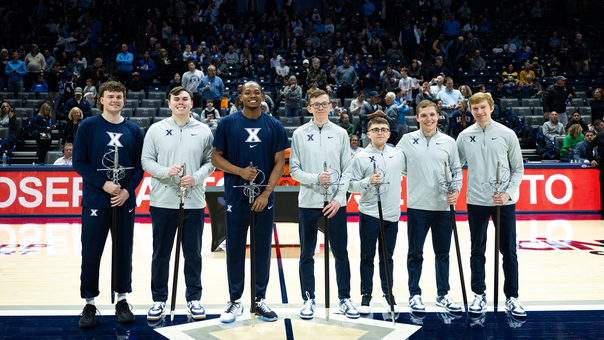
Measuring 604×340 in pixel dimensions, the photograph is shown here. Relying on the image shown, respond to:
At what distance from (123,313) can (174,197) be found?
1114 mm

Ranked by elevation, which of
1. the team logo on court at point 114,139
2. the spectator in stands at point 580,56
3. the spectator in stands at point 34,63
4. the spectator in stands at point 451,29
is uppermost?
the spectator in stands at point 451,29

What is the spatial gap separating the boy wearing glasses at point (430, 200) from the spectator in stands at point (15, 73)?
1441 cm

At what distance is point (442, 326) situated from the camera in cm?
461

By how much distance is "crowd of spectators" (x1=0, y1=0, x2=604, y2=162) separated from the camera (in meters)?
14.1

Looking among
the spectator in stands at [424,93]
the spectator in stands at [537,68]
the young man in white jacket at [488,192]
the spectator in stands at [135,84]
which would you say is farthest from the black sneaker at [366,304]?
the spectator in stands at [537,68]

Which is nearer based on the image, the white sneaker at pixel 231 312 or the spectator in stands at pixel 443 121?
the white sneaker at pixel 231 312

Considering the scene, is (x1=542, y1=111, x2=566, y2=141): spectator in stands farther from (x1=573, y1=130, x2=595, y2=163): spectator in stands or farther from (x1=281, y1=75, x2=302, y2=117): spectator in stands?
(x1=281, y1=75, x2=302, y2=117): spectator in stands

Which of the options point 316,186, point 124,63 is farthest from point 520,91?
point 316,186

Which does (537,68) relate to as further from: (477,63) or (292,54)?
(292,54)

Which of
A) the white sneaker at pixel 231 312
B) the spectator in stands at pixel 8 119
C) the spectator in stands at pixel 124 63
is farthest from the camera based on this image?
the spectator in stands at pixel 124 63

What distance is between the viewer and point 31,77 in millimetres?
16234

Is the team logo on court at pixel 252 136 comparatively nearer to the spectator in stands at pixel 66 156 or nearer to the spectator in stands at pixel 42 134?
the spectator in stands at pixel 66 156

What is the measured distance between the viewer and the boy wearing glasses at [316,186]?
4.72 metres

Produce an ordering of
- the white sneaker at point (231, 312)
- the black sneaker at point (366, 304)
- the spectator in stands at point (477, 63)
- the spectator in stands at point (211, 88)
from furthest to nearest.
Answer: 1. the spectator in stands at point (477, 63)
2. the spectator in stands at point (211, 88)
3. the black sneaker at point (366, 304)
4. the white sneaker at point (231, 312)
